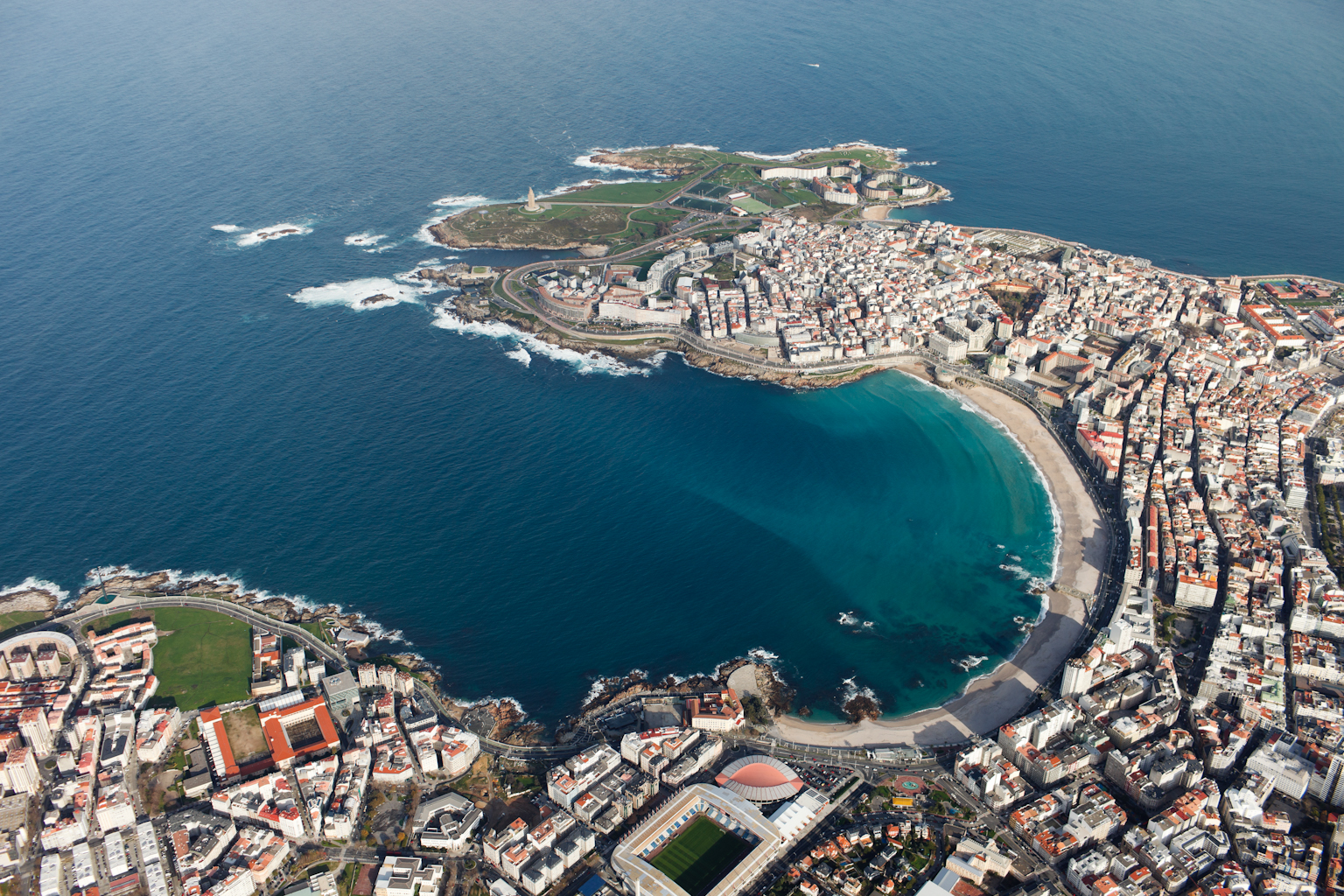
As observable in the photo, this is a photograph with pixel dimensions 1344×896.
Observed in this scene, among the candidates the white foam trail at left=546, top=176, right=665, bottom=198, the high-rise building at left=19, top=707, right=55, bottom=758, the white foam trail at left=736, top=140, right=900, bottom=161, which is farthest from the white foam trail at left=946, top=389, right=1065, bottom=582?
the white foam trail at left=736, top=140, right=900, bottom=161

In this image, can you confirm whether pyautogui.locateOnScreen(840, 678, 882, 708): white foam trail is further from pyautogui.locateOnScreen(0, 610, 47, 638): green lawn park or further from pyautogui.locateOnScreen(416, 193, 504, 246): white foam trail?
pyautogui.locateOnScreen(416, 193, 504, 246): white foam trail

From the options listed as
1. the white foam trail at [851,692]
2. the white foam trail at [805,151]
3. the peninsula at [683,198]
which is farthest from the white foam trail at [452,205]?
the white foam trail at [851,692]

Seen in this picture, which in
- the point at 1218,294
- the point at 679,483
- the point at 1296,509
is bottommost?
the point at 679,483

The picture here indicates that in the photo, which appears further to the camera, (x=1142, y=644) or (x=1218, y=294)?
(x=1218, y=294)

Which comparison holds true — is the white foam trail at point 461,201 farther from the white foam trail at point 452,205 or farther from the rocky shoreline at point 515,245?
the rocky shoreline at point 515,245

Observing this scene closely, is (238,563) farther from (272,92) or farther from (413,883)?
(272,92)

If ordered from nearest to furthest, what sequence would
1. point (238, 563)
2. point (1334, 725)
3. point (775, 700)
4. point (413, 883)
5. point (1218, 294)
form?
1. point (413, 883)
2. point (1334, 725)
3. point (775, 700)
4. point (238, 563)
5. point (1218, 294)

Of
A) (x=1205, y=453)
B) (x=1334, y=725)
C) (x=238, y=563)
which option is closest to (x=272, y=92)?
(x=238, y=563)
